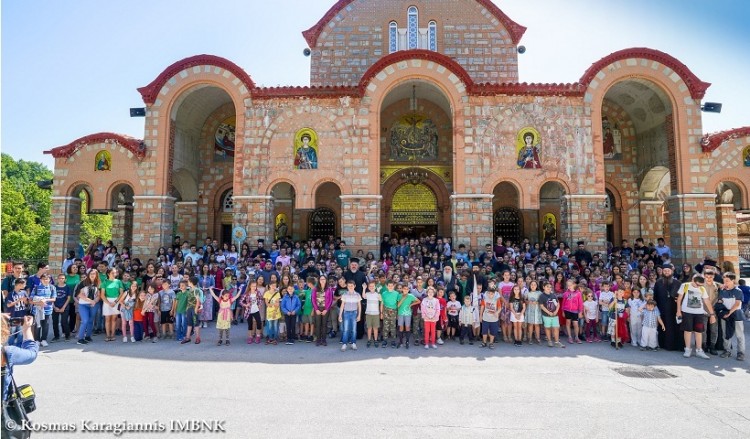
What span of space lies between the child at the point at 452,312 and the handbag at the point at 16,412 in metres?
8.19

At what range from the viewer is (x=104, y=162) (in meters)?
17.5

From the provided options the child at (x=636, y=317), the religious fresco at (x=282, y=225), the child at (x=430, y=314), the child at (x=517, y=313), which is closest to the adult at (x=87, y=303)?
the child at (x=430, y=314)

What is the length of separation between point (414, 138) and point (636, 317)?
13103 mm

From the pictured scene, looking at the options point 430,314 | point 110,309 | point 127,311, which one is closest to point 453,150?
point 430,314

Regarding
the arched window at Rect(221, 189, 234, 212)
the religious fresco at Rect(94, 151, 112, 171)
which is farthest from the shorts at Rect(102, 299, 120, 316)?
the arched window at Rect(221, 189, 234, 212)

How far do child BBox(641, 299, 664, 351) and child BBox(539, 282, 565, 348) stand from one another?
188cm

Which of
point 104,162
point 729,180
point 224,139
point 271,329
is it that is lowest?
point 271,329

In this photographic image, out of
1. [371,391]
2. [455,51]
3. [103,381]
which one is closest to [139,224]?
[103,381]

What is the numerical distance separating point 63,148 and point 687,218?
25170 millimetres

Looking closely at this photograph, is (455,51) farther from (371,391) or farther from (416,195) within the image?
(371,391)

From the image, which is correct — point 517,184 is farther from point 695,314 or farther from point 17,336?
point 17,336

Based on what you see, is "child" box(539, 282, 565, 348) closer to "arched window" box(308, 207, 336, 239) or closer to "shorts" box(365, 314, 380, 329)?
"shorts" box(365, 314, 380, 329)

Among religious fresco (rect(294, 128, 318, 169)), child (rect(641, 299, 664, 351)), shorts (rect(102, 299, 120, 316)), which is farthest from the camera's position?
religious fresco (rect(294, 128, 318, 169))

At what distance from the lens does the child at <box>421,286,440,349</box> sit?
33.0ft
